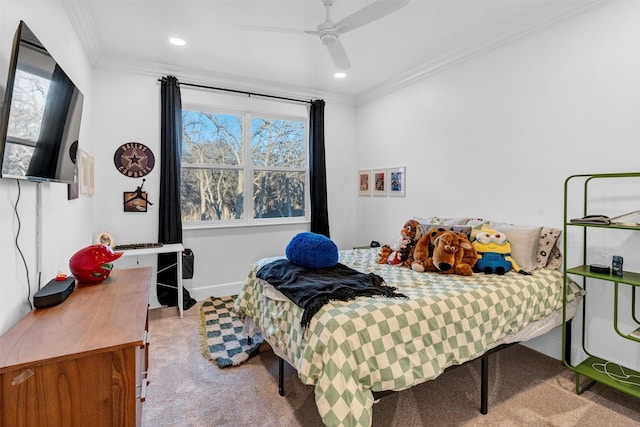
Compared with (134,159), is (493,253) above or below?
below

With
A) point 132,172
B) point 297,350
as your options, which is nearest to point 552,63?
point 297,350

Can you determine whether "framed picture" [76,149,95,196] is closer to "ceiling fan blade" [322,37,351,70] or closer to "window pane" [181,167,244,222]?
"window pane" [181,167,244,222]

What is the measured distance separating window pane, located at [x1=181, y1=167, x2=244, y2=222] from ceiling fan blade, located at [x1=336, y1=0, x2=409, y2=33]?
245cm

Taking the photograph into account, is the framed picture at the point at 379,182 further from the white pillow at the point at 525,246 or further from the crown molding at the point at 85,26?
the crown molding at the point at 85,26

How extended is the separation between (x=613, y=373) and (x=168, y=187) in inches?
160

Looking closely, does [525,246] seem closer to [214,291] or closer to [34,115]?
[34,115]

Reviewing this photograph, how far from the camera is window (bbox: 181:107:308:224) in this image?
13.1ft

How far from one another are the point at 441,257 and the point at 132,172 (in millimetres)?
3219

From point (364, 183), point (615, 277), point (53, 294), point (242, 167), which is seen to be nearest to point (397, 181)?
point (364, 183)

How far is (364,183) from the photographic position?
4672 millimetres

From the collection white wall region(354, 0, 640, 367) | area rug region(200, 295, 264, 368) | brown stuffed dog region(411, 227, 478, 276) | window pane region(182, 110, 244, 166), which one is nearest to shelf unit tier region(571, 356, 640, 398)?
white wall region(354, 0, 640, 367)

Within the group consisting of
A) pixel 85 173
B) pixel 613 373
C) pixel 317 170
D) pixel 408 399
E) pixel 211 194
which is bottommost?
pixel 408 399

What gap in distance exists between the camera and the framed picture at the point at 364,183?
15.0 feet

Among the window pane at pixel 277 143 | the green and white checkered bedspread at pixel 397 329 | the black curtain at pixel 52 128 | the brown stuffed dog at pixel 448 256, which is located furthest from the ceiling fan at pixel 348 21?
the window pane at pixel 277 143
